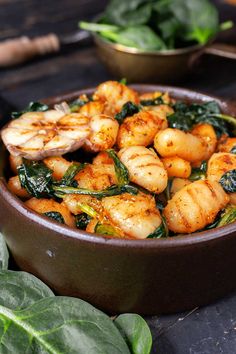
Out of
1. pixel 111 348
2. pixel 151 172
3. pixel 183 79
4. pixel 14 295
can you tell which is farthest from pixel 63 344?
pixel 183 79

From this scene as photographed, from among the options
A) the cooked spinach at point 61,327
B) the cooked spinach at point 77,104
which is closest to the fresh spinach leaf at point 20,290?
the cooked spinach at point 61,327

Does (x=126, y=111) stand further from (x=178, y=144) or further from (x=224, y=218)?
(x=224, y=218)

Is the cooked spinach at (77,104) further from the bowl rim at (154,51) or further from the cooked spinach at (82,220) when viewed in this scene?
the bowl rim at (154,51)

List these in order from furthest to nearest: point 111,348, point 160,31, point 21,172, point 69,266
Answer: point 160,31 → point 21,172 → point 69,266 → point 111,348

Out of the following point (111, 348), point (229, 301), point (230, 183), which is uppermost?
point (230, 183)

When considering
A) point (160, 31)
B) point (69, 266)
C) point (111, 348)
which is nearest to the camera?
point (111, 348)

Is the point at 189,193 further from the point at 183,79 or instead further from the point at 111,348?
the point at 183,79

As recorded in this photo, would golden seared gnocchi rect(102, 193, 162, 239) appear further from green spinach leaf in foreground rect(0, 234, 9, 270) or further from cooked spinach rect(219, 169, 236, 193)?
green spinach leaf in foreground rect(0, 234, 9, 270)

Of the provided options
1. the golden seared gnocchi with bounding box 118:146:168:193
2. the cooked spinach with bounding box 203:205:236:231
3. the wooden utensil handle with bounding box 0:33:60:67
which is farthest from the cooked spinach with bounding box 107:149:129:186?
the wooden utensil handle with bounding box 0:33:60:67
